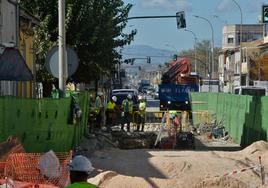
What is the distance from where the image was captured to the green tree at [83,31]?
101 ft

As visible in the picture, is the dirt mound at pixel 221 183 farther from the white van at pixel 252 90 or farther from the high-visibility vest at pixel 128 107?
the white van at pixel 252 90

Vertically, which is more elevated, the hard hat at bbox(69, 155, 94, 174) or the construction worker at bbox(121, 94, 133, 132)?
the hard hat at bbox(69, 155, 94, 174)

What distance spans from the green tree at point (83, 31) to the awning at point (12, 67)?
16314 millimetres

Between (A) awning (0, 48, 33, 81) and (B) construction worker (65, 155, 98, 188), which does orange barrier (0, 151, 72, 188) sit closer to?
(A) awning (0, 48, 33, 81)

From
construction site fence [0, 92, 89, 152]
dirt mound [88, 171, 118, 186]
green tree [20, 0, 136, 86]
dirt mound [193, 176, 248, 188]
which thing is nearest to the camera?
construction site fence [0, 92, 89, 152]

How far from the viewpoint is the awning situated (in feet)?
45.3

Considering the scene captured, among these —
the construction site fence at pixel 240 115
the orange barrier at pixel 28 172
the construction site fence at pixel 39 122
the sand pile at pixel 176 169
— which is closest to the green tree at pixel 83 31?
the construction site fence at pixel 240 115

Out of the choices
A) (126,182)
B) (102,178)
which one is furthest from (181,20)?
(126,182)

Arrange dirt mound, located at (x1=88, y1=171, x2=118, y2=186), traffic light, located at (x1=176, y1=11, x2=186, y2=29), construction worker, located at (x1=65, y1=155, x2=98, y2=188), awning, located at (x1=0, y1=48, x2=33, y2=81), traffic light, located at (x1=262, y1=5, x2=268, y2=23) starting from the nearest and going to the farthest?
construction worker, located at (x1=65, y1=155, x2=98, y2=188)
dirt mound, located at (x1=88, y1=171, x2=118, y2=186)
awning, located at (x1=0, y1=48, x2=33, y2=81)
traffic light, located at (x1=262, y1=5, x2=268, y2=23)
traffic light, located at (x1=176, y1=11, x2=186, y2=29)

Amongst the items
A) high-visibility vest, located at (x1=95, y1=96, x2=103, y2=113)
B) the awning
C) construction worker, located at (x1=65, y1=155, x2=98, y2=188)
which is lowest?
high-visibility vest, located at (x1=95, y1=96, x2=103, y2=113)

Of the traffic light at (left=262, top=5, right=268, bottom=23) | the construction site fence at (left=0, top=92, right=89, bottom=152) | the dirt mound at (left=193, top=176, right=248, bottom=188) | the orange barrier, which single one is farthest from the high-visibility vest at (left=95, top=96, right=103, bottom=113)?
the orange barrier

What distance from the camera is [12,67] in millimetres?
13906

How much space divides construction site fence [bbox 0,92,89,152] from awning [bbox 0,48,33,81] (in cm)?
50

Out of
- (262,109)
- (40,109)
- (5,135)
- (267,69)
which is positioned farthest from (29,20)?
(267,69)
